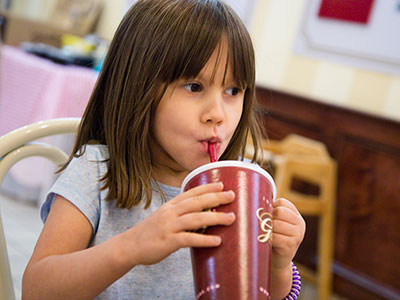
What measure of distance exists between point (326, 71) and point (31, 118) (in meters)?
1.60

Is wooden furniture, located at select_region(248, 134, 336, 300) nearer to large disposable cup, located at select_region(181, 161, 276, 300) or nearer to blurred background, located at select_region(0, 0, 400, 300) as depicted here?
blurred background, located at select_region(0, 0, 400, 300)

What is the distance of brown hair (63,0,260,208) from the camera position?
0.70 m

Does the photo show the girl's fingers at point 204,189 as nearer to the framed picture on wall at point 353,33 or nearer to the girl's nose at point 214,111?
the girl's nose at point 214,111

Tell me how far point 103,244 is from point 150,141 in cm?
25

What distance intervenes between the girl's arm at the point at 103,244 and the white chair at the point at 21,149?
106mm

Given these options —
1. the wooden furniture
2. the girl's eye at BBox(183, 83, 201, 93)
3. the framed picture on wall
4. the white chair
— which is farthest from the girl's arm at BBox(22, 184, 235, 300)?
the framed picture on wall

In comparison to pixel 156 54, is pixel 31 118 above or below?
below

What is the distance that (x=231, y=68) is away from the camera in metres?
0.71

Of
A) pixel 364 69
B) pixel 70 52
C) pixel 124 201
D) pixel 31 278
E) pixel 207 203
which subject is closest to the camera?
pixel 207 203

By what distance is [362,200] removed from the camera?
249 centimetres

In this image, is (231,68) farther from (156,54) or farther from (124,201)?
(124,201)

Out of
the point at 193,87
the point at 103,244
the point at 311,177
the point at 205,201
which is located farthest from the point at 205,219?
the point at 311,177

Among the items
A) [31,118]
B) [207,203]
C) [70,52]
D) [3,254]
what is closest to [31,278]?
[3,254]

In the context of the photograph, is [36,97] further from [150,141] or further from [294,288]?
[294,288]
